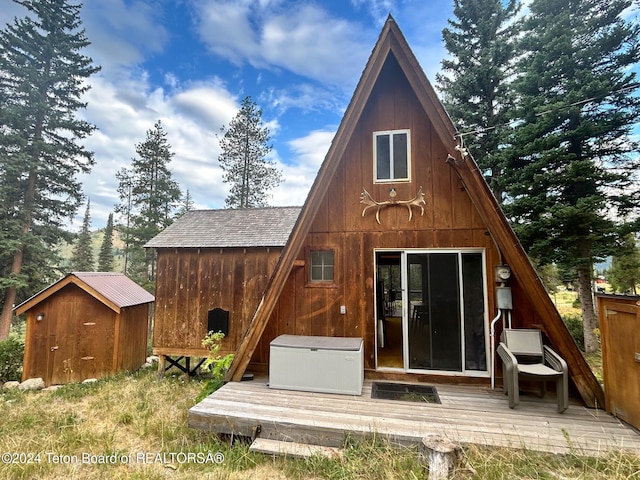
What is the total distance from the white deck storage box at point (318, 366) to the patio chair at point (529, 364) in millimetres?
1992

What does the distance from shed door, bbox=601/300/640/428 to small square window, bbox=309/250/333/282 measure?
154 inches

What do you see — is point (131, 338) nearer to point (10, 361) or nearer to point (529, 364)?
point (10, 361)

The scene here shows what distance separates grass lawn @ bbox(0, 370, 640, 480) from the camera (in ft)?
8.52

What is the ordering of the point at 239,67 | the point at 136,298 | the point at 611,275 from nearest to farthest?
the point at 136,298 → the point at 611,275 → the point at 239,67

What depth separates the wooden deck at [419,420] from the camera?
293cm

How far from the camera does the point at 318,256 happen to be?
208 inches

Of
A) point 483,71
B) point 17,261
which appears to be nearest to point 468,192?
point 483,71

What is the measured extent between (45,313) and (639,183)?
759 inches

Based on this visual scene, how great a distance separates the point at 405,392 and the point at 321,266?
247cm

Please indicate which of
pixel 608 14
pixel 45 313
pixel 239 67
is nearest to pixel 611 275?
pixel 608 14

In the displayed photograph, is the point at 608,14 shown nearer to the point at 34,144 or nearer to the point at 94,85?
the point at 94,85

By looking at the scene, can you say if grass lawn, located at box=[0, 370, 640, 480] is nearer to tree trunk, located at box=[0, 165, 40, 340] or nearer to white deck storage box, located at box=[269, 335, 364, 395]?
white deck storage box, located at box=[269, 335, 364, 395]

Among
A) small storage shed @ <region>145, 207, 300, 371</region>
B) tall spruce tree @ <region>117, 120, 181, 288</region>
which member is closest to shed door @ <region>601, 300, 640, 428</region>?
small storage shed @ <region>145, 207, 300, 371</region>

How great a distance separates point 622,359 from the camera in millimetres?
3387
